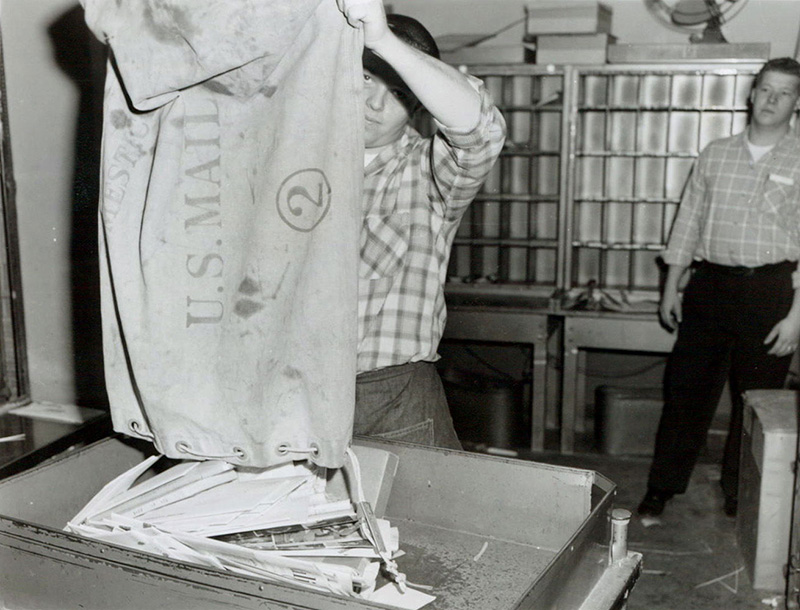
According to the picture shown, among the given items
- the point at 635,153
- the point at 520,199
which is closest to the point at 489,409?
the point at 520,199

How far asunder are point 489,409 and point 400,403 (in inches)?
104

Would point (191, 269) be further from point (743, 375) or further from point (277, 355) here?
point (743, 375)

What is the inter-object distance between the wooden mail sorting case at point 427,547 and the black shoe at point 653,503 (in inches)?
91.5

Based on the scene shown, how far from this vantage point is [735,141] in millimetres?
3570

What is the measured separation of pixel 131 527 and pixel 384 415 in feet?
1.94

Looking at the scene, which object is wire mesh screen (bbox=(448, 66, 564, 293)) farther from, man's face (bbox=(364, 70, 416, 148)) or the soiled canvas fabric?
the soiled canvas fabric

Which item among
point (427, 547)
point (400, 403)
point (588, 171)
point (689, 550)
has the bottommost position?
point (689, 550)

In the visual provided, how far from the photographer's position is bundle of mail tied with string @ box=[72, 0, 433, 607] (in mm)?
1071

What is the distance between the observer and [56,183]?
233cm

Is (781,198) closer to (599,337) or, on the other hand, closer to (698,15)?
(599,337)

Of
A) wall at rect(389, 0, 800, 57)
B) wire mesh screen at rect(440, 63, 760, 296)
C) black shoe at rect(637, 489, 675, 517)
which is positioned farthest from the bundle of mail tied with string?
wall at rect(389, 0, 800, 57)

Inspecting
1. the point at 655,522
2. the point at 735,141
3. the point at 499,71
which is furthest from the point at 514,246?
the point at 655,522

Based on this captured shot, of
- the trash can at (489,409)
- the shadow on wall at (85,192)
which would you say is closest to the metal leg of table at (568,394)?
the trash can at (489,409)

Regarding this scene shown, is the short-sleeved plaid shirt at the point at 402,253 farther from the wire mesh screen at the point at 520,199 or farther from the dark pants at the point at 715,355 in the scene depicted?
the wire mesh screen at the point at 520,199
